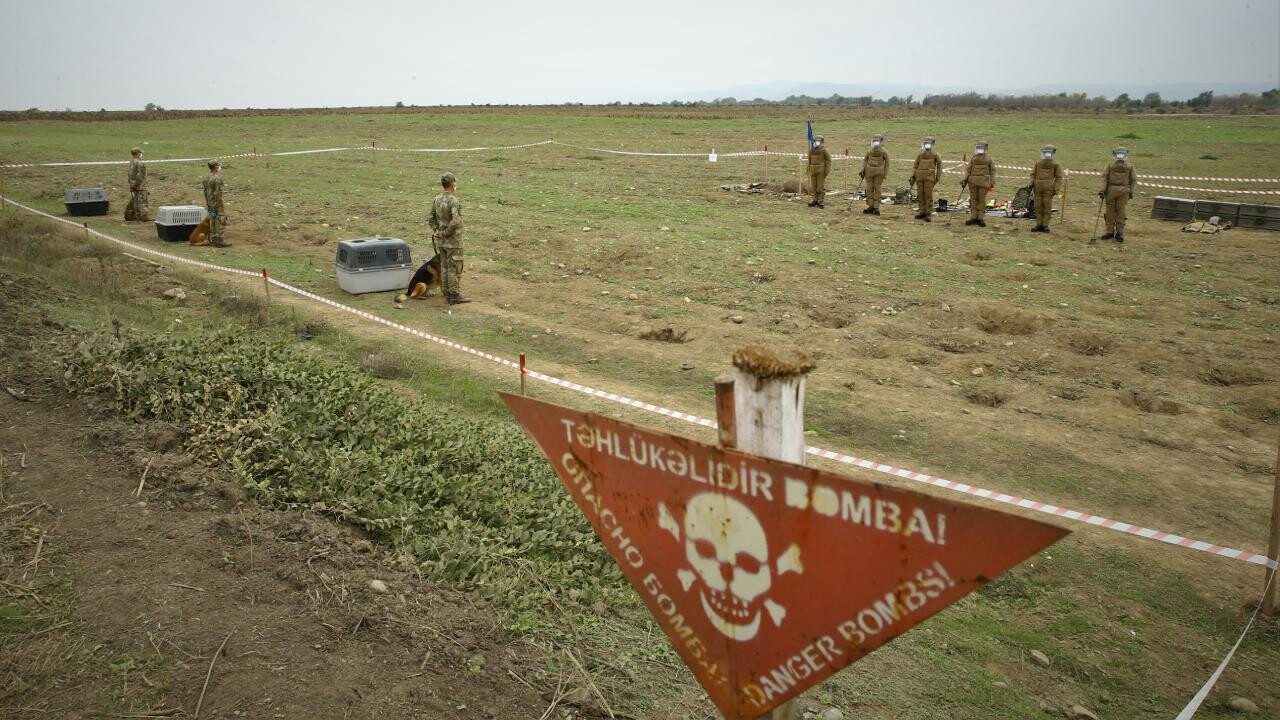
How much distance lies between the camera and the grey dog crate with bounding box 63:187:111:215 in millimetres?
19531

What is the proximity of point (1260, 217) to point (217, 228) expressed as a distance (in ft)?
65.2

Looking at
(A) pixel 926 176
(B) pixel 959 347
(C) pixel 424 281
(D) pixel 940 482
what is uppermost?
(A) pixel 926 176

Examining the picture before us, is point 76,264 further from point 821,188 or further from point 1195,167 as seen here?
point 1195,167

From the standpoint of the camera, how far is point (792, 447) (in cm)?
217

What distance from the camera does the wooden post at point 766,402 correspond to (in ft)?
6.96

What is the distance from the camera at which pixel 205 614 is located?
3980 mm

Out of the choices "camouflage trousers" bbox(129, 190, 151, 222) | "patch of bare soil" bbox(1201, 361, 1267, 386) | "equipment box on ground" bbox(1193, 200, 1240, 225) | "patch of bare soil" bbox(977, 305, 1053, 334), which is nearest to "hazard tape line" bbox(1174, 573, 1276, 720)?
"patch of bare soil" bbox(1201, 361, 1267, 386)

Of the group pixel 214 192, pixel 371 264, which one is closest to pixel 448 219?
pixel 371 264

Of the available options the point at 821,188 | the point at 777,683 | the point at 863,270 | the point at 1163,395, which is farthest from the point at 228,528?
the point at 821,188

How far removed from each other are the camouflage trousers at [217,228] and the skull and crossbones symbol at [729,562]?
16.3 m

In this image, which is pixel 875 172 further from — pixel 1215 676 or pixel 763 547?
pixel 763 547

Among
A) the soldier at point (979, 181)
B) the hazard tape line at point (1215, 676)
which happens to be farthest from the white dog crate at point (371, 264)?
the hazard tape line at point (1215, 676)

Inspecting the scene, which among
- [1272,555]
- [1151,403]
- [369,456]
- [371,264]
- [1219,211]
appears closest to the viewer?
[1272,555]

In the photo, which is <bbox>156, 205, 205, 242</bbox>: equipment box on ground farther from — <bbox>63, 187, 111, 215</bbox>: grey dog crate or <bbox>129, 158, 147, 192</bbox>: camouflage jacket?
<bbox>63, 187, 111, 215</bbox>: grey dog crate
